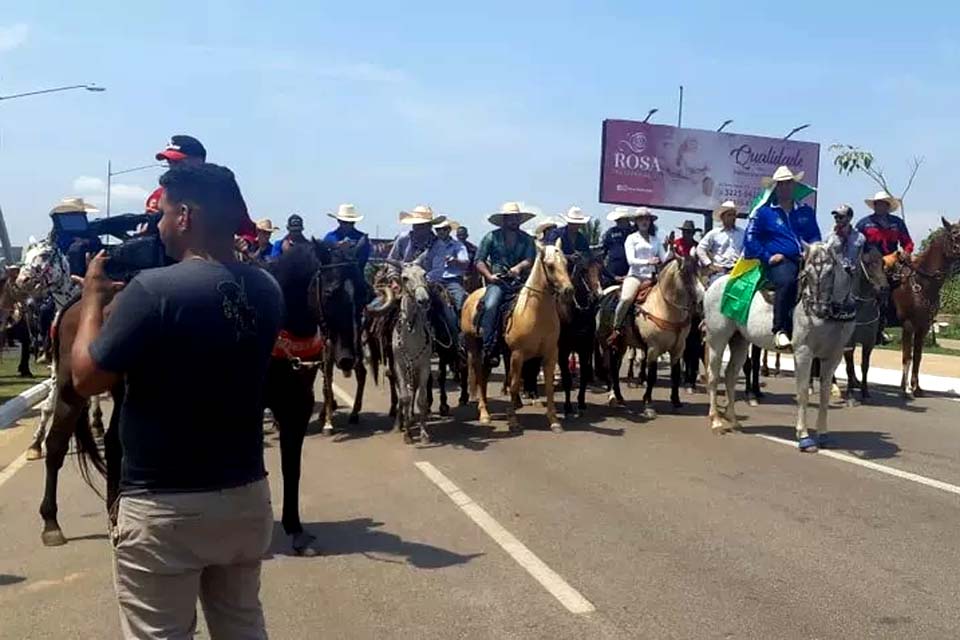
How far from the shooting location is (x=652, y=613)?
5.50m

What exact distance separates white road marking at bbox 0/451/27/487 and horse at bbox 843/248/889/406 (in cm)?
931

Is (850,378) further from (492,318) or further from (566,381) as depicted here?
(492,318)

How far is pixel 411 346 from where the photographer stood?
11.3 meters

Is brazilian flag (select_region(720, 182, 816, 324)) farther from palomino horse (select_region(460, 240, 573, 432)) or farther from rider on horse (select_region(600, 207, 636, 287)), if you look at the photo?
rider on horse (select_region(600, 207, 636, 287))

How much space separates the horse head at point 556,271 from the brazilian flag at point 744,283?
2048mm

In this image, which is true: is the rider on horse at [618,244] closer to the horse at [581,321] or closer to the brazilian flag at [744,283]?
the horse at [581,321]

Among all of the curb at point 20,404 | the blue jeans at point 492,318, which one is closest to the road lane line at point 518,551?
the blue jeans at point 492,318

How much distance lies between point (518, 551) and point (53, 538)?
3.49 meters

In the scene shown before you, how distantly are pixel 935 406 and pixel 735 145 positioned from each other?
84.7 ft

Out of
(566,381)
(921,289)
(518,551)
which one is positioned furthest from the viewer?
(921,289)

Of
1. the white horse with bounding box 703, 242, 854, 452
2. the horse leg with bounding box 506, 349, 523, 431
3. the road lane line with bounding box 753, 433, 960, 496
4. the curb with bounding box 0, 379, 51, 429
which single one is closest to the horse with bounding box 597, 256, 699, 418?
the white horse with bounding box 703, 242, 854, 452

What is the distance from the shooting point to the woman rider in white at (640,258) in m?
14.1

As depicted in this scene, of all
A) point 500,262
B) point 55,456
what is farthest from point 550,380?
point 55,456

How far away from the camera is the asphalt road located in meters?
5.45
